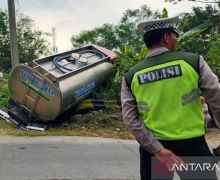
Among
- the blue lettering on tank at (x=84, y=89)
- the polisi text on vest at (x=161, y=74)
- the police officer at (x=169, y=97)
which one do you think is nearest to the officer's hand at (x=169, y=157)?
the police officer at (x=169, y=97)

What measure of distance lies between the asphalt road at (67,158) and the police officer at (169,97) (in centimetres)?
387

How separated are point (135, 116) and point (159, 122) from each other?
18 cm

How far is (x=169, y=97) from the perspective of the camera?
3146mm

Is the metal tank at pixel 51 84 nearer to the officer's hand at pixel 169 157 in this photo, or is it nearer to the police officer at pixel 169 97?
the police officer at pixel 169 97

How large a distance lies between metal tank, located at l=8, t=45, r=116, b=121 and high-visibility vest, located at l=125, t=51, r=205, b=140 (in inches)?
309

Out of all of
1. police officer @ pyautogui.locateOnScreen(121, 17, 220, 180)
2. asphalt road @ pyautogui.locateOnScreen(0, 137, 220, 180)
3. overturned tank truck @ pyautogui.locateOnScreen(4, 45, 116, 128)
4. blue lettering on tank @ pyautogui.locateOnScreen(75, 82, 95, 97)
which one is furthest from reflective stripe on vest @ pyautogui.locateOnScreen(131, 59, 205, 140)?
blue lettering on tank @ pyautogui.locateOnScreen(75, 82, 95, 97)

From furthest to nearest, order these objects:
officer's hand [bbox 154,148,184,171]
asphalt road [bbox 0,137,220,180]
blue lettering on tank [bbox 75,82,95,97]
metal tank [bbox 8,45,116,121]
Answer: blue lettering on tank [bbox 75,82,95,97] → metal tank [bbox 8,45,116,121] → asphalt road [bbox 0,137,220,180] → officer's hand [bbox 154,148,184,171]

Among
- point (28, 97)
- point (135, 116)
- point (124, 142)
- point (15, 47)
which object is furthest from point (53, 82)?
point (135, 116)

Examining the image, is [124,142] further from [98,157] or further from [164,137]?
[164,137]

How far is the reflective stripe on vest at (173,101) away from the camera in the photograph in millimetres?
3139

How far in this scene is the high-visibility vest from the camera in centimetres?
314

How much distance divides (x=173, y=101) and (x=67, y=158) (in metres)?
5.35

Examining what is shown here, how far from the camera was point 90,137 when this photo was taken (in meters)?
10.8

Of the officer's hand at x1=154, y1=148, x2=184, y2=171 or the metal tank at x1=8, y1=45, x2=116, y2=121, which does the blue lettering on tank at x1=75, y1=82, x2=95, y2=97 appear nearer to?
the metal tank at x1=8, y1=45, x2=116, y2=121
